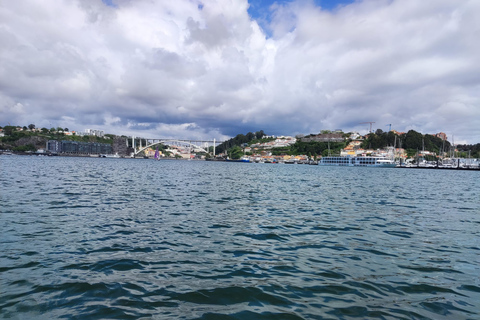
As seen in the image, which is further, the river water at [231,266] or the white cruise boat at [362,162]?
the white cruise boat at [362,162]

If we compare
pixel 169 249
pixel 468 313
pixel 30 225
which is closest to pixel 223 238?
pixel 169 249

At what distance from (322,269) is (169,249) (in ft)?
15.2

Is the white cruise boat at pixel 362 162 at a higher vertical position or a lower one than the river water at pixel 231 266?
higher

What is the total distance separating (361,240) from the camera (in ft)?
33.7

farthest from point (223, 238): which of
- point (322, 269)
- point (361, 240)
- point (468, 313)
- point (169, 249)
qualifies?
point (468, 313)

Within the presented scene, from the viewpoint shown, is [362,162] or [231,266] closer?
[231,266]

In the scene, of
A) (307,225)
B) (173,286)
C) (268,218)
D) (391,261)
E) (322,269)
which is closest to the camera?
(173,286)

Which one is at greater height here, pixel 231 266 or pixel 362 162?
pixel 362 162

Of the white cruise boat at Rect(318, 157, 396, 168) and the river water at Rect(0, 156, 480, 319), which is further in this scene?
the white cruise boat at Rect(318, 157, 396, 168)

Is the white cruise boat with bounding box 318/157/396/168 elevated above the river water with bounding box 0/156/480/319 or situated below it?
above

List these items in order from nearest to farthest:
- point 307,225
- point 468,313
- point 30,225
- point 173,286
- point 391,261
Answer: point 468,313 < point 173,286 < point 391,261 < point 30,225 < point 307,225

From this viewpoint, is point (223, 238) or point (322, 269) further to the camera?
point (223, 238)

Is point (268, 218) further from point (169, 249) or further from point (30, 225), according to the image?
point (30, 225)

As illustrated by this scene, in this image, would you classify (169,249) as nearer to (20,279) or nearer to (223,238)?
(223,238)
